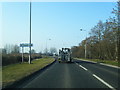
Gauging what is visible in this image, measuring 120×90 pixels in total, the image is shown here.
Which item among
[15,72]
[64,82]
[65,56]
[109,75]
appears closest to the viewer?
[64,82]

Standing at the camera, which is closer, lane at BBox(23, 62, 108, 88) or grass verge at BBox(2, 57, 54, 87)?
lane at BBox(23, 62, 108, 88)

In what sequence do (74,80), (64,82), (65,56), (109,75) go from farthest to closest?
(65,56) → (109,75) → (74,80) → (64,82)

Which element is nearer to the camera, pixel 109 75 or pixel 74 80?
pixel 74 80

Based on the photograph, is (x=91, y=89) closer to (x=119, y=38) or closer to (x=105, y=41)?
(x=119, y=38)

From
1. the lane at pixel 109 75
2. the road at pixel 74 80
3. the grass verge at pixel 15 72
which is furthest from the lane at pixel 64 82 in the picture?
the grass verge at pixel 15 72

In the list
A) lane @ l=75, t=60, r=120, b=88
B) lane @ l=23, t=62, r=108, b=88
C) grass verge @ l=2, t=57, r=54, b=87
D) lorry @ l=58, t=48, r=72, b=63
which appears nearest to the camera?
lane @ l=23, t=62, r=108, b=88

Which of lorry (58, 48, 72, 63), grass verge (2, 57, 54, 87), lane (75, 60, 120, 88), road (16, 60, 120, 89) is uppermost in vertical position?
lorry (58, 48, 72, 63)

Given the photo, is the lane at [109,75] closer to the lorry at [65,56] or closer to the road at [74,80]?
the road at [74,80]

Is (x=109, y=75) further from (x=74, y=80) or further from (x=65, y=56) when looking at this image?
(x=65, y=56)

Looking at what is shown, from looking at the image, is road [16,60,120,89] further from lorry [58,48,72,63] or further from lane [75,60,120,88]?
lorry [58,48,72,63]

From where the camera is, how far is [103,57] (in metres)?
73.6

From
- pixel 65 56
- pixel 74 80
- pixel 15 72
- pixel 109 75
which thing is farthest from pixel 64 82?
pixel 65 56

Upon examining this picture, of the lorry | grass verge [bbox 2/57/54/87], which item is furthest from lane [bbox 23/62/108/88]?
the lorry

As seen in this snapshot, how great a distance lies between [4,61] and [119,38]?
2264cm
